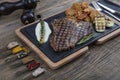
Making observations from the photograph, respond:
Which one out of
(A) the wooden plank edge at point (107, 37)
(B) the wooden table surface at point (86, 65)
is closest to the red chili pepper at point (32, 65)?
(B) the wooden table surface at point (86, 65)

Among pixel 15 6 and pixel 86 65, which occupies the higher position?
pixel 15 6

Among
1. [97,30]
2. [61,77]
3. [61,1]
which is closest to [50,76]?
[61,77]

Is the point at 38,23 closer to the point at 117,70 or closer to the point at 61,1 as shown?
the point at 61,1

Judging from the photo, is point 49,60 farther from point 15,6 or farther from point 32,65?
point 15,6

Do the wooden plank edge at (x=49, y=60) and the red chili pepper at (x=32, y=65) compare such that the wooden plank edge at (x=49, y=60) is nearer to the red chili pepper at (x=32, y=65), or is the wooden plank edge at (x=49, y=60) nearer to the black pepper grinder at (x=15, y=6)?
the red chili pepper at (x=32, y=65)

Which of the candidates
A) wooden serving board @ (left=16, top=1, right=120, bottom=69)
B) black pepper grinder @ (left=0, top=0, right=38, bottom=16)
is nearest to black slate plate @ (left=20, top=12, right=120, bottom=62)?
wooden serving board @ (left=16, top=1, right=120, bottom=69)

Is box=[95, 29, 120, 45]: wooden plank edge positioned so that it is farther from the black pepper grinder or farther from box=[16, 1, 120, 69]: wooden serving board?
the black pepper grinder

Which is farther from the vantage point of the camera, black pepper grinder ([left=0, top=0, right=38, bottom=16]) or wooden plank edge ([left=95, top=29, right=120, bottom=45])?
black pepper grinder ([left=0, top=0, right=38, bottom=16])

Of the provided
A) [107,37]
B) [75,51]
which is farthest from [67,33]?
[107,37]
